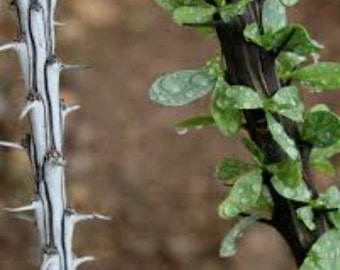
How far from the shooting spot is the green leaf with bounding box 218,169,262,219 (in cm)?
69

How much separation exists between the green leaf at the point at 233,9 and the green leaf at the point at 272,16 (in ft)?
0.07

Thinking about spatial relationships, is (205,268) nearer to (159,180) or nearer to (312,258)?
(159,180)

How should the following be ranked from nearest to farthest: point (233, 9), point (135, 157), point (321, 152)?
point (233, 9) → point (321, 152) → point (135, 157)

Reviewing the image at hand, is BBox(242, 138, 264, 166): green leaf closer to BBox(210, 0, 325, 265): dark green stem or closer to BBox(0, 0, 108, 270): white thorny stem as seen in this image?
BBox(210, 0, 325, 265): dark green stem

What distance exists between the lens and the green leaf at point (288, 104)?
66 centimetres

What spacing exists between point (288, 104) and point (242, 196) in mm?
67

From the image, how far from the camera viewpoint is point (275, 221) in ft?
2.37

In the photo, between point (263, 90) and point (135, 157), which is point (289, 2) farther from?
point (135, 157)

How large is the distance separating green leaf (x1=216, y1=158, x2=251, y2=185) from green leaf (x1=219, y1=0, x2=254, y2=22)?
112 millimetres

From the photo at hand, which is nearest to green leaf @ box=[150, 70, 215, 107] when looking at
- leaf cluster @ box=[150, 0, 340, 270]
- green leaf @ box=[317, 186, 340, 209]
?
leaf cluster @ box=[150, 0, 340, 270]

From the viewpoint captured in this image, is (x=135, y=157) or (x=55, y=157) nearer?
(x=55, y=157)

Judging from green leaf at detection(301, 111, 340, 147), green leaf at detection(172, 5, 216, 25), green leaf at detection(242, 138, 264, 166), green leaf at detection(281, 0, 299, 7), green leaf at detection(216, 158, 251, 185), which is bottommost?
green leaf at detection(216, 158, 251, 185)

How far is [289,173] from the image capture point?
68 cm

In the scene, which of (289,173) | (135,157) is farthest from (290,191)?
(135,157)
